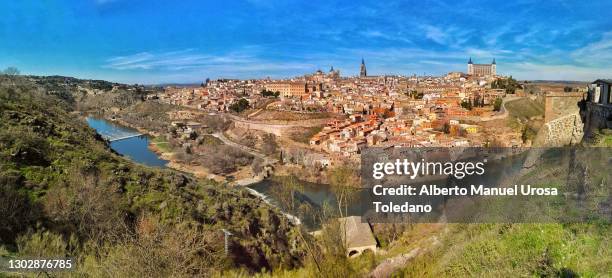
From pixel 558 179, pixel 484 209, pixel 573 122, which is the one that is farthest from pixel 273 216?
pixel 573 122

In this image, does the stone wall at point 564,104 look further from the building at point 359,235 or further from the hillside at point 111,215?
the hillside at point 111,215

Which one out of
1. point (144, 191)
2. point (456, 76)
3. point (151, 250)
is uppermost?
point (456, 76)

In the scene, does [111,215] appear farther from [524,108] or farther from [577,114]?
[524,108]

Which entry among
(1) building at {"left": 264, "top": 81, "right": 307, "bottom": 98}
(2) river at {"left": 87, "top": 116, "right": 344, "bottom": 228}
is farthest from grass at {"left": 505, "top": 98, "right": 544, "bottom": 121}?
(1) building at {"left": 264, "top": 81, "right": 307, "bottom": 98}

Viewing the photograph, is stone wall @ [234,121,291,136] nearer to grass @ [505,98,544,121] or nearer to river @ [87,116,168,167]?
river @ [87,116,168,167]

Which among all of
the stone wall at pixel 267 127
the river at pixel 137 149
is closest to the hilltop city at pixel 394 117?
the stone wall at pixel 267 127

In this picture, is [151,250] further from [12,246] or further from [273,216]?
[273,216]
